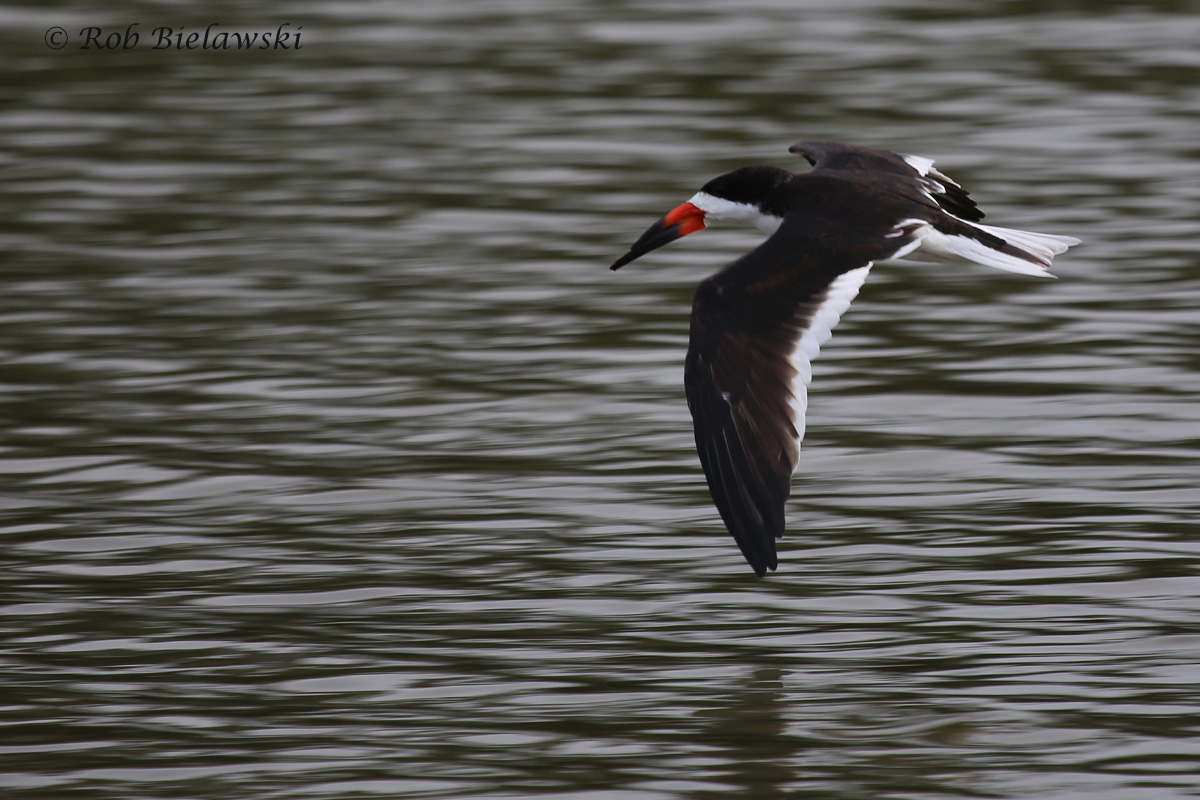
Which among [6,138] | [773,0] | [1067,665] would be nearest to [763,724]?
[1067,665]

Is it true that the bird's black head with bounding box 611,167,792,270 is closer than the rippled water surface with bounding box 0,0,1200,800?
No

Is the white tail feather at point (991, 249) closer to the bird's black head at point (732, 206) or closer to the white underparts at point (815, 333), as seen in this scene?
the white underparts at point (815, 333)

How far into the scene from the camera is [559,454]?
28.3 ft

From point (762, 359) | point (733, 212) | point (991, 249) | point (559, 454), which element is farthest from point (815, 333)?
point (559, 454)

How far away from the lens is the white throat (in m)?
7.98

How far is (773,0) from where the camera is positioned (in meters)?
18.8

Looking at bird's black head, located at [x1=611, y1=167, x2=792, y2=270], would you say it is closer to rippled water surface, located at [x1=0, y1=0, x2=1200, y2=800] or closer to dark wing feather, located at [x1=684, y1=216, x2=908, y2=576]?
dark wing feather, located at [x1=684, y1=216, x2=908, y2=576]

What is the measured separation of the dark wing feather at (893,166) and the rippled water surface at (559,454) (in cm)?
90

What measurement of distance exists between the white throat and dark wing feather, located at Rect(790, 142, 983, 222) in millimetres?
352

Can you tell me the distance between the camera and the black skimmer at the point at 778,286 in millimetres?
6660

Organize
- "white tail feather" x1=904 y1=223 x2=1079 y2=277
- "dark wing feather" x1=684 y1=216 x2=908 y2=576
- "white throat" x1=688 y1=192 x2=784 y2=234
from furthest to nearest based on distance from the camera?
1. "white throat" x1=688 y1=192 x2=784 y2=234
2. "white tail feather" x1=904 y1=223 x2=1079 y2=277
3. "dark wing feather" x1=684 y1=216 x2=908 y2=576

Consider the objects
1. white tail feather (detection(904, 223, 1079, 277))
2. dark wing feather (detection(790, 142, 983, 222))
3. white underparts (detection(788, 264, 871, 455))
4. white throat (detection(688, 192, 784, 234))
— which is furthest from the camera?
dark wing feather (detection(790, 142, 983, 222))

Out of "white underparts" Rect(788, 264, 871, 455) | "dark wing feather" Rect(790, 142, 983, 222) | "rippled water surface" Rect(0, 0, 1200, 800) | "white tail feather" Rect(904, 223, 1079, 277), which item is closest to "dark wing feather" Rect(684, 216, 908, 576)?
"white underparts" Rect(788, 264, 871, 455)

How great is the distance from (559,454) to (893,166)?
72.3 inches
